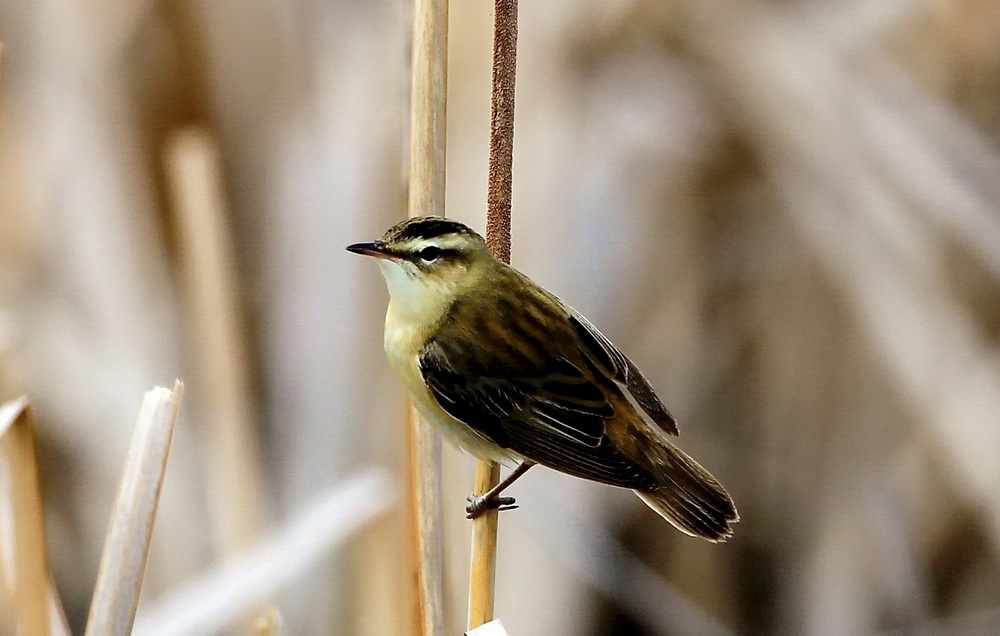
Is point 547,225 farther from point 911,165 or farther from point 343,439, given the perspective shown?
point 911,165

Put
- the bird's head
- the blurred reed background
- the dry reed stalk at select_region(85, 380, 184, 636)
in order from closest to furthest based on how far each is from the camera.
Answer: the dry reed stalk at select_region(85, 380, 184, 636), the bird's head, the blurred reed background

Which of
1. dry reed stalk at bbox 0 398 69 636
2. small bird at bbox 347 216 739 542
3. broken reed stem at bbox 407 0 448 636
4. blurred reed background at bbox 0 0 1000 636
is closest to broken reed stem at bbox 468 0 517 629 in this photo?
broken reed stem at bbox 407 0 448 636

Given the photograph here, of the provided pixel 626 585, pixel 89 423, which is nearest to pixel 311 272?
pixel 89 423

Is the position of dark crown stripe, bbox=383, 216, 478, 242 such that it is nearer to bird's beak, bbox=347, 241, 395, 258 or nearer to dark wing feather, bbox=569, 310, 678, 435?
bird's beak, bbox=347, 241, 395, 258

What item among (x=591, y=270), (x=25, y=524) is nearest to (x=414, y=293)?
(x=25, y=524)

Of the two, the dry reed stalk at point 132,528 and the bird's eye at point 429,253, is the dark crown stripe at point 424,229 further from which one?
the dry reed stalk at point 132,528

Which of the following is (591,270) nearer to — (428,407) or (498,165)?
(428,407)
